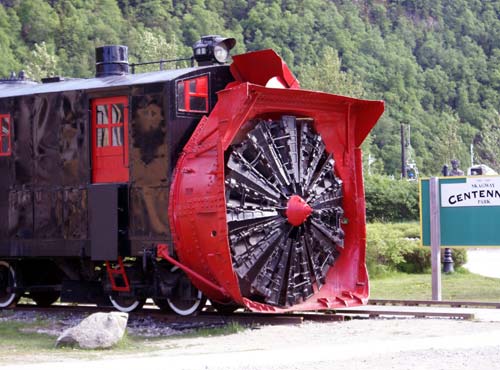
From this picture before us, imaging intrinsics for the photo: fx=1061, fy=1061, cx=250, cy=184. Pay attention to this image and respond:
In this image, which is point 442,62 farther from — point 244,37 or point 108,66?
point 108,66

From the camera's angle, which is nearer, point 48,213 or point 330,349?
point 330,349

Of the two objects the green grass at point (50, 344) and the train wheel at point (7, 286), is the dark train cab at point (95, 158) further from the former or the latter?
the green grass at point (50, 344)

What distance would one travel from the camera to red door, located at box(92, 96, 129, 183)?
16984 millimetres

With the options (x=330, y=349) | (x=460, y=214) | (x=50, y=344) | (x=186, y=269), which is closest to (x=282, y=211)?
(x=186, y=269)

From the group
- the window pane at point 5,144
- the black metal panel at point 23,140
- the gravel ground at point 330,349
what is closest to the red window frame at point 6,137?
the window pane at point 5,144

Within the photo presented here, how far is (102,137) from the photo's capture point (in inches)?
682

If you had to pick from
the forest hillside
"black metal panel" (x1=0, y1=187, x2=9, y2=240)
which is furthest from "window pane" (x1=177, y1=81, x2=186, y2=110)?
the forest hillside

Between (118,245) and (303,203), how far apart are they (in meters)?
3.02

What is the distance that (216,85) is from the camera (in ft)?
56.7

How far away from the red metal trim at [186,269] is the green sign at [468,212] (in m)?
5.57

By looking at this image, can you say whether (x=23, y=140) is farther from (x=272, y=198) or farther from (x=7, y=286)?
(x=272, y=198)

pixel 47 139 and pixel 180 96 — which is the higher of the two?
pixel 180 96

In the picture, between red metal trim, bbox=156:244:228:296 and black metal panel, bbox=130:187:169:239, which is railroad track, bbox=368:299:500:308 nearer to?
red metal trim, bbox=156:244:228:296

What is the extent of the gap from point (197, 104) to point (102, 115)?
1.62 m
